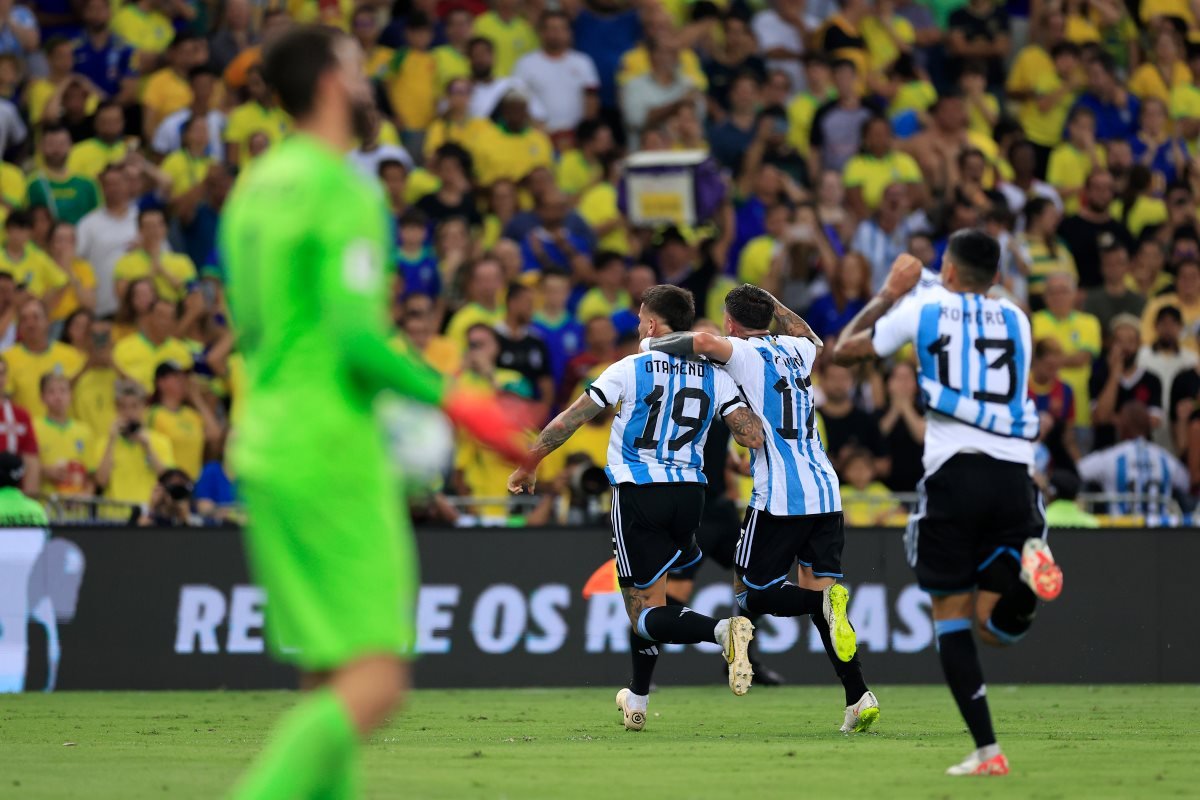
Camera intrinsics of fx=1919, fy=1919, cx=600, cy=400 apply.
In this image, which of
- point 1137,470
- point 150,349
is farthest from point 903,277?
point 150,349

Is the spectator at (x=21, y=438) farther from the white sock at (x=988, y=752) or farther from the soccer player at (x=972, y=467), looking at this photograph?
the white sock at (x=988, y=752)

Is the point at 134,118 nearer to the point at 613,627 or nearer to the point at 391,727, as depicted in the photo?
the point at 613,627

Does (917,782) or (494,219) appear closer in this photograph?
(917,782)

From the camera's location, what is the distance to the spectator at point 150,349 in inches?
674

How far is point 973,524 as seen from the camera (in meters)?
8.41

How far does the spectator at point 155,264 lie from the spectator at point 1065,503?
811 centimetres

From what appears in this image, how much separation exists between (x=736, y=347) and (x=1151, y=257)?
32.6ft

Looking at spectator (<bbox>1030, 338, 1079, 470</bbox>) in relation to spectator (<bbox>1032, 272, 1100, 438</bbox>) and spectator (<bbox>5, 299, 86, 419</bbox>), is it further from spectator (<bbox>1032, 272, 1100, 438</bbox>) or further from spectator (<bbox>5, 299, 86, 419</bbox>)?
spectator (<bbox>5, 299, 86, 419</bbox>)

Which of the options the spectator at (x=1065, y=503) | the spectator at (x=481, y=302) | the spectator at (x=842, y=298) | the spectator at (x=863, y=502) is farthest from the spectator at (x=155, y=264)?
the spectator at (x=1065, y=503)

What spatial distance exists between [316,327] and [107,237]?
13552mm

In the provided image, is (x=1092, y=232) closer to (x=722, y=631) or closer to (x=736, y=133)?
(x=736, y=133)

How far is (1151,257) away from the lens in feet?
64.3

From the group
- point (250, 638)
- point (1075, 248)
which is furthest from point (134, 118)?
point (1075, 248)

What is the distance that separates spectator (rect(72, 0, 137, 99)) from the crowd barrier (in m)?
6.46
